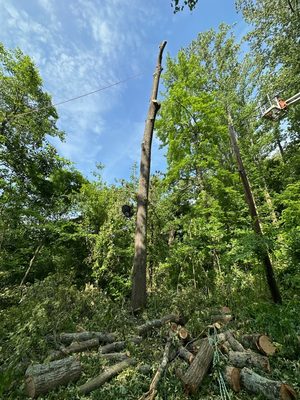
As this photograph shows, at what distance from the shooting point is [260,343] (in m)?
3.70

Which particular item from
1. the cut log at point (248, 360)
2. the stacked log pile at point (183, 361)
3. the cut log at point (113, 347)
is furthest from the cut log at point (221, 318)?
the cut log at point (113, 347)

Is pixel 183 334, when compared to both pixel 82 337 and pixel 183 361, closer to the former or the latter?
pixel 183 361

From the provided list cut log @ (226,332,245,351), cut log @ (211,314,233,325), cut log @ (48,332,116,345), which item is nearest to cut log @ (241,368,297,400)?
cut log @ (226,332,245,351)

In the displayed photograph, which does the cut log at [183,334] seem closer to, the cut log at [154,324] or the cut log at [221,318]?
the cut log at [154,324]

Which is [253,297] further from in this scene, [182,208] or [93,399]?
[182,208]

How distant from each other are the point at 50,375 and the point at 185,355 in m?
1.93

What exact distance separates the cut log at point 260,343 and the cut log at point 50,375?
2.59 metres

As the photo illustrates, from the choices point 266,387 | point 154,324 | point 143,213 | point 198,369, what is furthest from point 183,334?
point 143,213

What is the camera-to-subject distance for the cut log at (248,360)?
131 inches

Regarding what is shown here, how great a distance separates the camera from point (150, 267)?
355 inches

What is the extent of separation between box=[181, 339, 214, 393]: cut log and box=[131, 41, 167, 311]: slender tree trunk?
7.97 feet

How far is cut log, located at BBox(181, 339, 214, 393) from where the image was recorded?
3.14m

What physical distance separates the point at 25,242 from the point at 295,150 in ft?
46.7

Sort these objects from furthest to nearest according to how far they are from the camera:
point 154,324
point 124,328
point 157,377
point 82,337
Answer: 1. point 154,324
2. point 124,328
3. point 82,337
4. point 157,377
